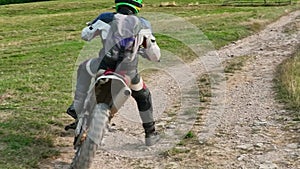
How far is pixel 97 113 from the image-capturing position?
478 cm

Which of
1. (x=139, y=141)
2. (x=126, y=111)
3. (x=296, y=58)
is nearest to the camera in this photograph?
(x=139, y=141)

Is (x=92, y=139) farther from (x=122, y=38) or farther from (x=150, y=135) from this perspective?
(x=150, y=135)

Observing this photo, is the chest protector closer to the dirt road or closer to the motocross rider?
the motocross rider

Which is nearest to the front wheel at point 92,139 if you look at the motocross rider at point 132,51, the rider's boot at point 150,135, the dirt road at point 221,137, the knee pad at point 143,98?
the motocross rider at point 132,51

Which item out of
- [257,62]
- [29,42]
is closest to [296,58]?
[257,62]

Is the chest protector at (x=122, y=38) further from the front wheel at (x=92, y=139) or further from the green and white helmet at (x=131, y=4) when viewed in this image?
the front wheel at (x=92, y=139)

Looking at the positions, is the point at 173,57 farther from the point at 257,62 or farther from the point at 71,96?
the point at 71,96

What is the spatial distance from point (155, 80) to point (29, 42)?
34.0ft

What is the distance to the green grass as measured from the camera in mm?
7337

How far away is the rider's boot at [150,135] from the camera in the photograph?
19.6ft

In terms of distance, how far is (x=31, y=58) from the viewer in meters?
13.8

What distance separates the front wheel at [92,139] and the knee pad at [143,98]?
2.78 feet

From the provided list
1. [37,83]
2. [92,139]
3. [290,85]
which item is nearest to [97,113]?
[92,139]

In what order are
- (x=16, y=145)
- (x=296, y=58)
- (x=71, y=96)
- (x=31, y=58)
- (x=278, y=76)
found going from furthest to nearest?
(x=31, y=58)
(x=296, y=58)
(x=278, y=76)
(x=71, y=96)
(x=16, y=145)
